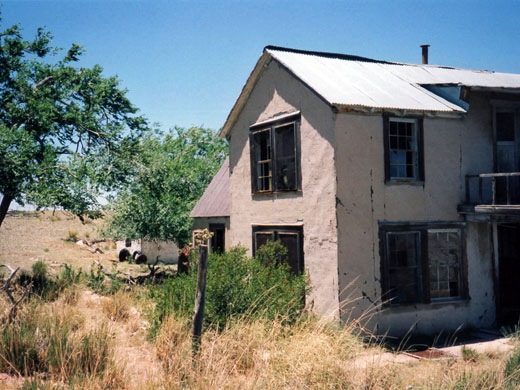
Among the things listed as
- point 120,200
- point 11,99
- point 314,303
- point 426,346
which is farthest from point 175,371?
point 11,99

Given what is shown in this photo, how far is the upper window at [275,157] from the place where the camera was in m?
12.1

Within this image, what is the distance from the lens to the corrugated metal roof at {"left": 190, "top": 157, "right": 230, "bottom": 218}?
16484mm

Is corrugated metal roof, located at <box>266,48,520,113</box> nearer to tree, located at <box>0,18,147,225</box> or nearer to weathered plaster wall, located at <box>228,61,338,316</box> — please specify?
weathered plaster wall, located at <box>228,61,338,316</box>

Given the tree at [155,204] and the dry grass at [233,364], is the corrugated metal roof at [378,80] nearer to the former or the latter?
the dry grass at [233,364]

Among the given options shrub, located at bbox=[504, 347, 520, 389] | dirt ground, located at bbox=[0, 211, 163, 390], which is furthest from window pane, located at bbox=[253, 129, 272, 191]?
shrub, located at bbox=[504, 347, 520, 389]

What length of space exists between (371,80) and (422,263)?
15.8ft

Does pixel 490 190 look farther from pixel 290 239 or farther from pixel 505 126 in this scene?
pixel 290 239

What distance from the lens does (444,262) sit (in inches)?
452

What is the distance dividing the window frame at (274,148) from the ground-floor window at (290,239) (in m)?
0.98

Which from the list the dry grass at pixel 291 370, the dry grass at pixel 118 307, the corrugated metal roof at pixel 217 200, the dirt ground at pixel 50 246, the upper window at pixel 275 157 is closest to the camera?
the dry grass at pixel 291 370

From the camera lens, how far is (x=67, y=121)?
17.3 metres

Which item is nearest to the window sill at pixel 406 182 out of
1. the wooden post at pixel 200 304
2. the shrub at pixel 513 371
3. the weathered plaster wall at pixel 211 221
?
the shrub at pixel 513 371

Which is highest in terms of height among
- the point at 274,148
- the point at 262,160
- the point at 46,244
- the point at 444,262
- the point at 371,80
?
the point at 371,80

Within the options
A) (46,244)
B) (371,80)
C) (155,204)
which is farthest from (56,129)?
(46,244)
